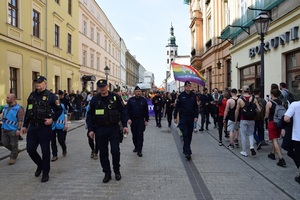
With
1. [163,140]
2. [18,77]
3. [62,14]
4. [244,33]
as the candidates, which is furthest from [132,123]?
[62,14]

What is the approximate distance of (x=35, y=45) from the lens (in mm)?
18844

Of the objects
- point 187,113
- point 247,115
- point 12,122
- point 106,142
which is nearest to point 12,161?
point 12,122

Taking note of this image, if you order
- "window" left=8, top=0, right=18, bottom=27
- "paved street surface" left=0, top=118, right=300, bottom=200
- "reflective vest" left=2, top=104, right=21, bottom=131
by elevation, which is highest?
"window" left=8, top=0, right=18, bottom=27

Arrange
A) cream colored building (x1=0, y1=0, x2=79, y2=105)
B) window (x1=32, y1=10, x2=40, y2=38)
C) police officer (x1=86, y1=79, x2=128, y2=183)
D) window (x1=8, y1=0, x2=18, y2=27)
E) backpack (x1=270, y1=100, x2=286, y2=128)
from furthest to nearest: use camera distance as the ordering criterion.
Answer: window (x1=32, y1=10, x2=40, y2=38) → window (x1=8, y1=0, x2=18, y2=27) → cream colored building (x1=0, y1=0, x2=79, y2=105) → backpack (x1=270, y1=100, x2=286, y2=128) → police officer (x1=86, y1=79, x2=128, y2=183)

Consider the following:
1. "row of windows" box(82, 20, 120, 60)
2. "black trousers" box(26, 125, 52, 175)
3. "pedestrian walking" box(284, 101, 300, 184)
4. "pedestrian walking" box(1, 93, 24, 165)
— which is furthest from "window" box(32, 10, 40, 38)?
"pedestrian walking" box(284, 101, 300, 184)

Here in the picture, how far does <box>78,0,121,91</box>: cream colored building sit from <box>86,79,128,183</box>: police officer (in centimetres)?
2566

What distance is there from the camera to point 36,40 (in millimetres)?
18953

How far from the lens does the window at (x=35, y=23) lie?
61.7ft

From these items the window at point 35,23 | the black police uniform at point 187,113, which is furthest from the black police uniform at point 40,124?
the window at point 35,23

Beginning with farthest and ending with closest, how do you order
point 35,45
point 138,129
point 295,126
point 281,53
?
1. point 35,45
2. point 281,53
3. point 138,129
4. point 295,126

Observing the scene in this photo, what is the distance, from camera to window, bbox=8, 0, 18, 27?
15.7m

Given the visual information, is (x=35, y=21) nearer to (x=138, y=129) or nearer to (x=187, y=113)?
(x=138, y=129)

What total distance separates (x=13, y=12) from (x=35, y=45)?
2972 millimetres

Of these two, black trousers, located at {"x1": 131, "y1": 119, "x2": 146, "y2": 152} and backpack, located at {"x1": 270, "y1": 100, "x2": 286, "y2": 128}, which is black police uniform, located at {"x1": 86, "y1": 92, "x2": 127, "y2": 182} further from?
backpack, located at {"x1": 270, "y1": 100, "x2": 286, "y2": 128}
